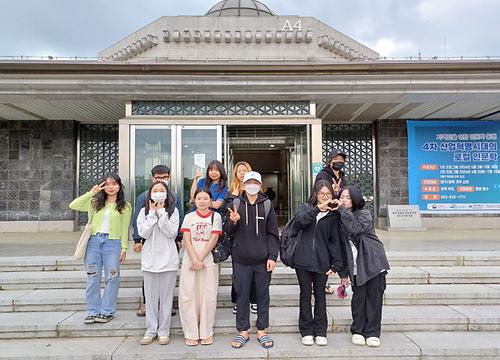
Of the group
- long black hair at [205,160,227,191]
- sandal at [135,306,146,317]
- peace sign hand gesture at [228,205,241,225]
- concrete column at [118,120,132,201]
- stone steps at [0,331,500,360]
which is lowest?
stone steps at [0,331,500,360]

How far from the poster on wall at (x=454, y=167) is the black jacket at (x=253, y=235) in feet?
24.0

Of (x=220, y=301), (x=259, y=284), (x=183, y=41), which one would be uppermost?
(x=183, y=41)

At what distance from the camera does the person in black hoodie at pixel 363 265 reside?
326 centimetres

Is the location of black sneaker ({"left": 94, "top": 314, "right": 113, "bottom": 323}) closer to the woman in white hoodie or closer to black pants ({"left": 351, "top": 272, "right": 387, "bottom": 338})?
the woman in white hoodie

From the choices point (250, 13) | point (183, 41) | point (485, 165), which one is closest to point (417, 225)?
point (485, 165)

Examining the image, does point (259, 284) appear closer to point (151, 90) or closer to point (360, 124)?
point (151, 90)

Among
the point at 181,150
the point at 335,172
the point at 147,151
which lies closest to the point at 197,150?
the point at 181,150

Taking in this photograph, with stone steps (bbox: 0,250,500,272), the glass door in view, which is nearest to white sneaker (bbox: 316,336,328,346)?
stone steps (bbox: 0,250,500,272)

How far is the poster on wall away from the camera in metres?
9.41

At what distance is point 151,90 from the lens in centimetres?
673

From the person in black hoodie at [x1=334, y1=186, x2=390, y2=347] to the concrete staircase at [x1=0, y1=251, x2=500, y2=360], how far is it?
0.20 m

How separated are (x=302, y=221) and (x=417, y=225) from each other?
6890 millimetres

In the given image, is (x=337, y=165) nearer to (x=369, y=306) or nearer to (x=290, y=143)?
(x=369, y=306)

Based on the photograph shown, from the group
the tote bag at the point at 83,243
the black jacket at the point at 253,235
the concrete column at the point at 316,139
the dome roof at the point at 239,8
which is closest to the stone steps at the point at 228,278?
the tote bag at the point at 83,243
